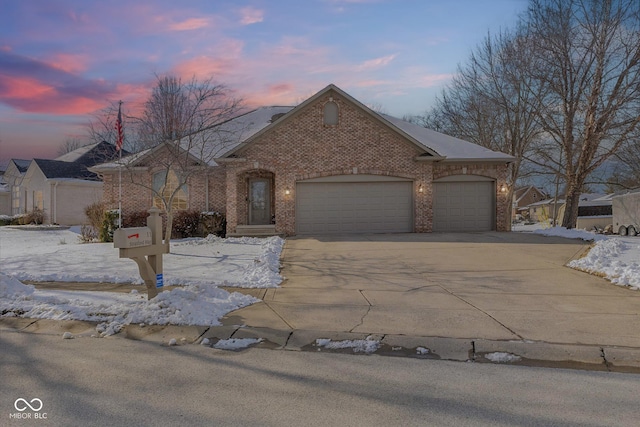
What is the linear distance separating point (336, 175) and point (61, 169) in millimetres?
21212

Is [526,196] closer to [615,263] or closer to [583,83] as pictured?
[583,83]

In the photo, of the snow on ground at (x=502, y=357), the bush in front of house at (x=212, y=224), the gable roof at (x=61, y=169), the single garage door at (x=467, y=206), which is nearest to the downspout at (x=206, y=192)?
the bush in front of house at (x=212, y=224)

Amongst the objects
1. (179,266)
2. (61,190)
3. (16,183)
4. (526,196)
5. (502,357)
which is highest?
(16,183)

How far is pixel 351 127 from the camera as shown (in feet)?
60.9

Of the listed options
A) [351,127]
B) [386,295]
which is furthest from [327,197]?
[386,295]

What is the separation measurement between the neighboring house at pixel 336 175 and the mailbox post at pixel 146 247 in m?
11.6

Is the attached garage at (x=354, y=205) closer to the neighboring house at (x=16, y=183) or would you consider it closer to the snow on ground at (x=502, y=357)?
the snow on ground at (x=502, y=357)

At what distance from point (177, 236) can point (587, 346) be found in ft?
56.0

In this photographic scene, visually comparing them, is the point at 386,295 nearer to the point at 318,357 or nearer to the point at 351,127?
the point at 318,357

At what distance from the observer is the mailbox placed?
5742 millimetres

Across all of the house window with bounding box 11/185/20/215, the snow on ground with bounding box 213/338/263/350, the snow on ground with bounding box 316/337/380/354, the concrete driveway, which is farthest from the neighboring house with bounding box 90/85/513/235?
the house window with bounding box 11/185/20/215

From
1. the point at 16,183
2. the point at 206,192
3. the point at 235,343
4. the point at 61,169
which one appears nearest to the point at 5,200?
the point at 16,183

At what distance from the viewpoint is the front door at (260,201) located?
20125 millimetres

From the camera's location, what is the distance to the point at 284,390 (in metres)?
3.93
